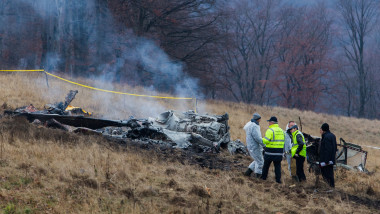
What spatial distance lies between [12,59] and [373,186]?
1233 inches

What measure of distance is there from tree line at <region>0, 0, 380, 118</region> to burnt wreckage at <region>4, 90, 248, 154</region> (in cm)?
672

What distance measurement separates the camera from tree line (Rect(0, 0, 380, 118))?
2531cm

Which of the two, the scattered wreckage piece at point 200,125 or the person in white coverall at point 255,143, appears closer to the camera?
the person in white coverall at point 255,143

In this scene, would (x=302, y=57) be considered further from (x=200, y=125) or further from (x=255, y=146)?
(x=255, y=146)

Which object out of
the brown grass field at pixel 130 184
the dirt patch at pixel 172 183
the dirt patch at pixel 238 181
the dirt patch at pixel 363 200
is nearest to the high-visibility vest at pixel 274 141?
the brown grass field at pixel 130 184

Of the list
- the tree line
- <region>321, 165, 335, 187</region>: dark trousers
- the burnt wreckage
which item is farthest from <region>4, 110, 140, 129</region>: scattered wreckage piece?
the tree line

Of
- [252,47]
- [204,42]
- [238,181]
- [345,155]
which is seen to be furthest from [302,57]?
[238,181]

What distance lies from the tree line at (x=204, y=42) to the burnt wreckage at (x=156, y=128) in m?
6.72

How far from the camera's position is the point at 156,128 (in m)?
12.4

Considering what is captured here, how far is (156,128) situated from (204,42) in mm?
18002

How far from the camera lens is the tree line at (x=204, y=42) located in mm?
25312

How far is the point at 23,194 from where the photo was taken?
20.1ft

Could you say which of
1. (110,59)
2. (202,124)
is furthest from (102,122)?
(110,59)

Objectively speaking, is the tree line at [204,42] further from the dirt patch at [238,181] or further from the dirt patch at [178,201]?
the dirt patch at [178,201]
